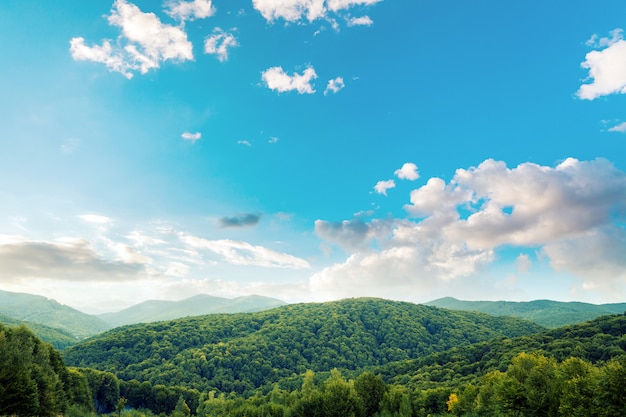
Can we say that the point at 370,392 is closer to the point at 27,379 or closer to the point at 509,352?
the point at 27,379

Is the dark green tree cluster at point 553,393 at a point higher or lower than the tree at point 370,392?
higher

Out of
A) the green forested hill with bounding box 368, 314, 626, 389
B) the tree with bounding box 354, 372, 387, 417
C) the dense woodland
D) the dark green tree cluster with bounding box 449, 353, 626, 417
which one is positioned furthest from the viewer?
the green forested hill with bounding box 368, 314, 626, 389

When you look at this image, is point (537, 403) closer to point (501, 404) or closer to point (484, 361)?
point (501, 404)

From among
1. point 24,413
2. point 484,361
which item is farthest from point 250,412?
point 484,361

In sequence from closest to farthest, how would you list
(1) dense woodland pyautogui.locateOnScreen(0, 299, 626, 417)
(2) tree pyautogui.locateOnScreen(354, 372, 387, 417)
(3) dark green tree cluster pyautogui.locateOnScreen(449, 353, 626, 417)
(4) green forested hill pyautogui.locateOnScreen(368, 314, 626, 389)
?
1. (3) dark green tree cluster pyautogui.locateOnScreen(449, 353, 626, 417)
2. (1) dense woodland pyautogui.locateOnScreen(0, 299, 626, 417)
3. (2) tree pyautogui.locateOnScreen(354, 372, 387, 417)
4. (4) green forested hill pyautogui.locateOnScreen(368, 314, 626, 389)

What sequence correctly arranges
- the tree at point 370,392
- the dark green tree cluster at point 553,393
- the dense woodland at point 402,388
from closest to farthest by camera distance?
1. the dark green tree cluster at point 553,393
2. the dense woodland at point 402,388
3. the tree at point 370,392

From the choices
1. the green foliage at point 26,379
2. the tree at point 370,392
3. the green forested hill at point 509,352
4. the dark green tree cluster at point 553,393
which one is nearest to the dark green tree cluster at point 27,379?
the green foliage at point 26,379

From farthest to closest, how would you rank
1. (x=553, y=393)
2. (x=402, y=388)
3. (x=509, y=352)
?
(x=509, y=352) < (x=402, y=388) < (x=553, y=393)

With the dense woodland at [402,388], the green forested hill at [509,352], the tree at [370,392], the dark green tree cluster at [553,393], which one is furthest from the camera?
the green forested hill at [509,352]

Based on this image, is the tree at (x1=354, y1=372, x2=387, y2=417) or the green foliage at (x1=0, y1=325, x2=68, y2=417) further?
the tree at (x1=354, y1=372, x2=387, y2=417)

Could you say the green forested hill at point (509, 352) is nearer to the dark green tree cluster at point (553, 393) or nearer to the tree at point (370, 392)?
the tree at point (370, 392)

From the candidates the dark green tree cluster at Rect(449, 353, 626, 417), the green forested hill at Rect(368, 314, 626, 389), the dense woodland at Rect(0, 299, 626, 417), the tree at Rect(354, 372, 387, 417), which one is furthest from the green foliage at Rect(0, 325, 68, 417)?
the green forested hill at Rect(368, 314, 626, 389)

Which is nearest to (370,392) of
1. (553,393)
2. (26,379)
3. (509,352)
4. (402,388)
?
(402,388)

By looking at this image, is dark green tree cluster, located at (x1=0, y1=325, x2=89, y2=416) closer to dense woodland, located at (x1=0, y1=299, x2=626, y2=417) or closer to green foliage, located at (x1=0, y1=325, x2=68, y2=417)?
green foliage, located at (x1=0, y1=325, x2=68, y2=417)
